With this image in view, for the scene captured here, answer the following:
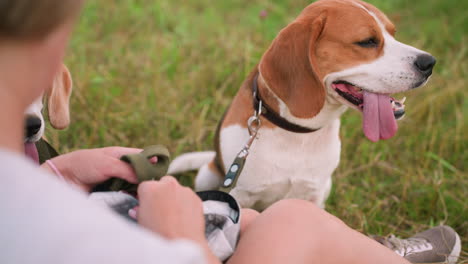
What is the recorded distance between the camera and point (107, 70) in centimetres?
375

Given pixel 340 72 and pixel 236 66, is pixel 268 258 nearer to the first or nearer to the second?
pixel 340 72

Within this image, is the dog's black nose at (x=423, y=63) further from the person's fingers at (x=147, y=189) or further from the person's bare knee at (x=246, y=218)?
the person's fingers at (x=147, y=189)

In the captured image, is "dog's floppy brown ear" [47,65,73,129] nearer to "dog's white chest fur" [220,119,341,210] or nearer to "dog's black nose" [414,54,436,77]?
"dog's white chest fur" [220,119,341,210]

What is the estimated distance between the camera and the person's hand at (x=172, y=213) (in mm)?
1131

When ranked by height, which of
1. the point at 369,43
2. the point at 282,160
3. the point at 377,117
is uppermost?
the point at 369,43

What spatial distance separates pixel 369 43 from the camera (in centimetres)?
214

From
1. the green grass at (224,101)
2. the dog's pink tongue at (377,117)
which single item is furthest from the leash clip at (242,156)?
the green grass at (224,101)

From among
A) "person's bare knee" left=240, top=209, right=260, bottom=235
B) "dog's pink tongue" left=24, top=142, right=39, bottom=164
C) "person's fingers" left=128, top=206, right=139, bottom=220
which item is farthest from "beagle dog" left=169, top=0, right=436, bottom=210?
"person's fingers" left=128, top=206, right=139, bottom=220

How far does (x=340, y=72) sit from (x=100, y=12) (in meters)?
3.18

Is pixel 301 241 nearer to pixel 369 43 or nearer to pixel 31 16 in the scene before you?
pixel 31 16

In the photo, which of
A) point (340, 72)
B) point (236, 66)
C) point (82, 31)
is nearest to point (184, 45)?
point (236, 66)

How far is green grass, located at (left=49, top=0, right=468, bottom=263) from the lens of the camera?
2820 mm

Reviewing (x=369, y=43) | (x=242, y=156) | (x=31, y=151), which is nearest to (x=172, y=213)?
(x=31, y=151)

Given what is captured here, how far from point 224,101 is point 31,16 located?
8.77 ft
